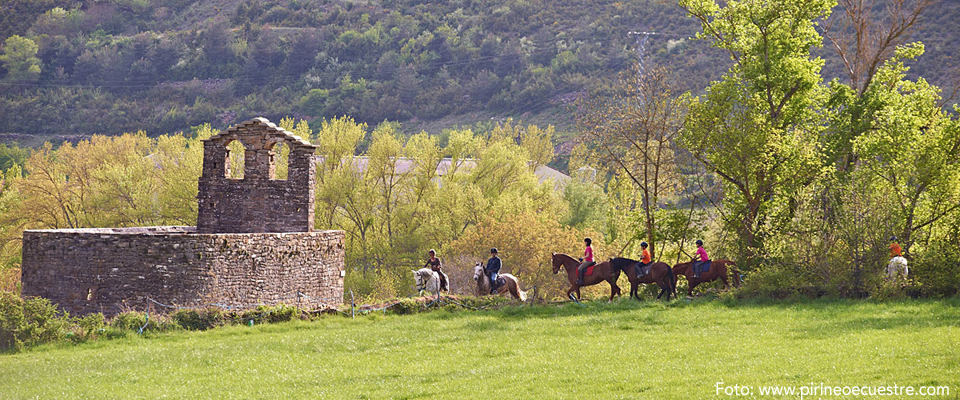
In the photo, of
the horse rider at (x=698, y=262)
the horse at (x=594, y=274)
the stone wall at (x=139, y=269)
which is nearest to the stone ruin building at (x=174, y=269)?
the stone wall at (x=139, y=269)

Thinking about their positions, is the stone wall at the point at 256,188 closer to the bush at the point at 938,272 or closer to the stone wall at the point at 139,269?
the stone wall at the point at 139,269

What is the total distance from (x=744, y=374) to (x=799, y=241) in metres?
10.5

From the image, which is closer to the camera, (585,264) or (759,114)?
(585,264)

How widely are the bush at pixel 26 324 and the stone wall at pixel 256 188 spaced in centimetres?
872

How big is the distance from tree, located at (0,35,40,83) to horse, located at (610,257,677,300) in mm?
106313

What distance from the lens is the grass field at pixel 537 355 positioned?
1452 cm

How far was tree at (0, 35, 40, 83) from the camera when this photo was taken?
367 feet

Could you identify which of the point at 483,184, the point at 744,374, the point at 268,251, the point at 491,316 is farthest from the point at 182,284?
the point at 483,184

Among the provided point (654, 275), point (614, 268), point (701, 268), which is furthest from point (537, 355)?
point (701, 268)

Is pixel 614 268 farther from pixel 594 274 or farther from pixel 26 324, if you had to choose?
pixel 26 324

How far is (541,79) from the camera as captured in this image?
102m

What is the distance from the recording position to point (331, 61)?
11306cm

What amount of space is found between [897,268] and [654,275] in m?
6.05

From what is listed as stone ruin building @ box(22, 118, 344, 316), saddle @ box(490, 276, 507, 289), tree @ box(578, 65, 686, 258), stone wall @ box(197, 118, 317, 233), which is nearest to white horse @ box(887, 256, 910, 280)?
tree @ box(578, 65, 686, 258)
